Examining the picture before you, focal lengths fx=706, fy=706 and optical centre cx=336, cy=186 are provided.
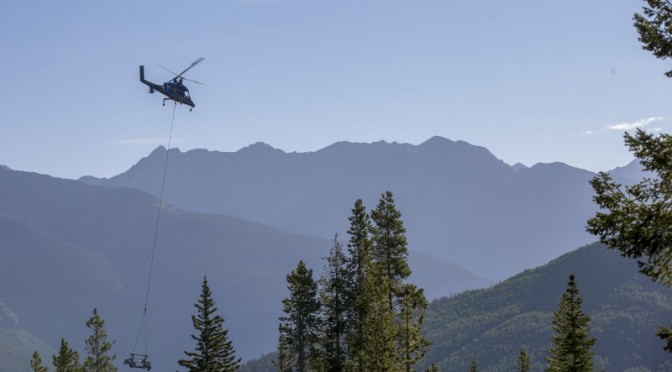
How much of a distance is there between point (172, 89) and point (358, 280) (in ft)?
126

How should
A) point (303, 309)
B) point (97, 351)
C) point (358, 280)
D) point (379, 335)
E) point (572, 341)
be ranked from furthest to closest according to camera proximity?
point (97, 351) → point (303, 309) → point (358, 280) → point (572, 341) → point (379, 335)

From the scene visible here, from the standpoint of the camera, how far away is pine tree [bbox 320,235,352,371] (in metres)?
45.1

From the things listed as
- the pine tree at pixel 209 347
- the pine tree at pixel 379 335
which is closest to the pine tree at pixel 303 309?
the pine tree at pixel 209 347

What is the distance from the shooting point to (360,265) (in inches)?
1748

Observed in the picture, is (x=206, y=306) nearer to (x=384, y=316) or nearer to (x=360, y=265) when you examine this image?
(x=360, y=265)

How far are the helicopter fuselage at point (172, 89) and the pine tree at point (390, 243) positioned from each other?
122ft

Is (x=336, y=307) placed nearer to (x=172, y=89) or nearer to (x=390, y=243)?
(x=390, y=243)

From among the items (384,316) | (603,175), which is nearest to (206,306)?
(384,316)

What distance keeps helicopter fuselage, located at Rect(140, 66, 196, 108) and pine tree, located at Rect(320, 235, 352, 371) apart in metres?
35.0

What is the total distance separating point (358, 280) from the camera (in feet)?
146

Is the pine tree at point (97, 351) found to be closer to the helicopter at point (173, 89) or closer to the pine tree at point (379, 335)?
the helicopter at point (173, 89)

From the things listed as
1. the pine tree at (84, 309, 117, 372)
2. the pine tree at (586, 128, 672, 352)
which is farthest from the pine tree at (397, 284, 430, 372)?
the pine tree at (84, 309, 117, 372)

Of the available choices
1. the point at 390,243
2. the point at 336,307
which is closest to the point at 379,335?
the point at 390,243

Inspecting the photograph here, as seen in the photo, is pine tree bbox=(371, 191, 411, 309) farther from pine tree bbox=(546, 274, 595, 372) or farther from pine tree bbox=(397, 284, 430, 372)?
pine tree bbox=(546, 274, 595, 372)
